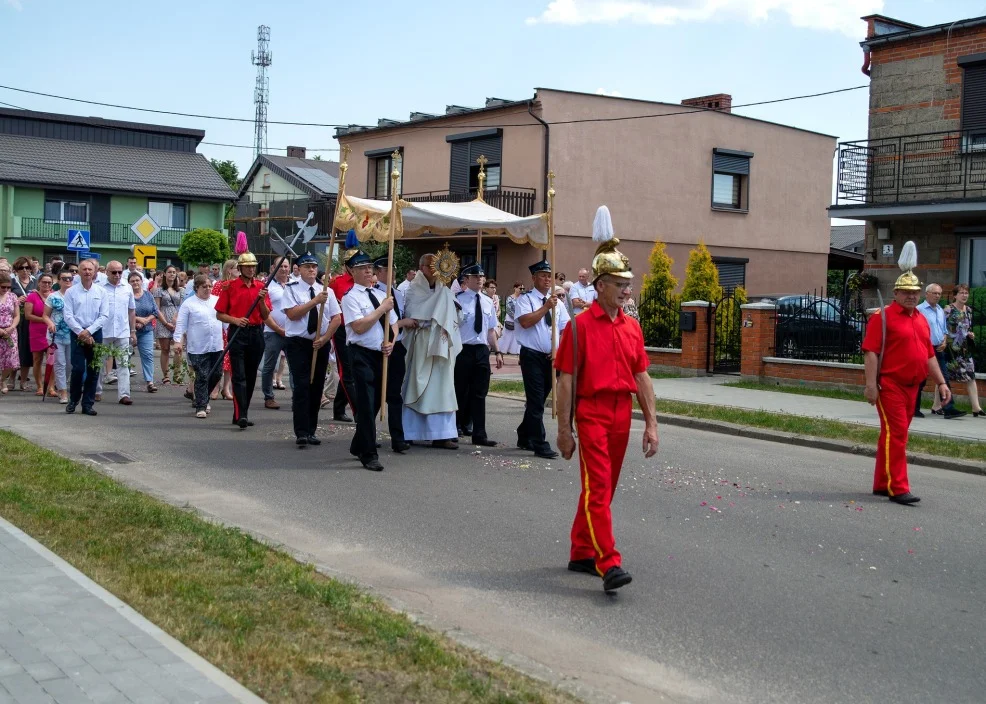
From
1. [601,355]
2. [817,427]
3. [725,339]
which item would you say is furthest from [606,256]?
[725,339]

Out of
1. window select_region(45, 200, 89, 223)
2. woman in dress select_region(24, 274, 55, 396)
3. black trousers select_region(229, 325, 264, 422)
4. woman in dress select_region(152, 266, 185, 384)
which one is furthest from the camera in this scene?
window select_region(45, 200, 89, 223)

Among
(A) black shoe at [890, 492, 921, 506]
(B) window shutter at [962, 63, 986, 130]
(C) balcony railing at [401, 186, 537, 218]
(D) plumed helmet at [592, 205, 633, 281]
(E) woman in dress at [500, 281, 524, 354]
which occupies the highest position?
(B) window shutter at [962, 63, 986, 130]

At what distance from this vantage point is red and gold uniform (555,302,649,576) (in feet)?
20.3

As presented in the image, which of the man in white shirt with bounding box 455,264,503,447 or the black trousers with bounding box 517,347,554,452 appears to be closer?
the black trousers with bounding box 517,347,554,452

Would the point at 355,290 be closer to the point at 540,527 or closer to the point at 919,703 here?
the point at 540,527

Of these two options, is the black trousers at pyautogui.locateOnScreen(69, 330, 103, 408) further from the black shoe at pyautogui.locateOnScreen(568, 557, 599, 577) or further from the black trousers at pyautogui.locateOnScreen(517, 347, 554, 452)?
the black shoe at pyautogui.locateOnScreen(568, 557, 599, 577)

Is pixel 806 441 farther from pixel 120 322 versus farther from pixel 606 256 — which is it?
pixel 120 322

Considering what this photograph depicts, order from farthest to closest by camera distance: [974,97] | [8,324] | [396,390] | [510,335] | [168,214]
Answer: [168,214] → [974,97] → [8,324] → [510,335] → [396,390]

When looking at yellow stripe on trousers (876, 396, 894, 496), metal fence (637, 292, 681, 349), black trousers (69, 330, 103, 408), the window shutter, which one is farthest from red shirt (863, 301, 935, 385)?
→ the window shutter

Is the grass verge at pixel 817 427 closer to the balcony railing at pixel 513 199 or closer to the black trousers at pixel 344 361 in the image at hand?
the black trousers at pixel 344 361

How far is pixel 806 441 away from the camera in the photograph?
12.5 metres

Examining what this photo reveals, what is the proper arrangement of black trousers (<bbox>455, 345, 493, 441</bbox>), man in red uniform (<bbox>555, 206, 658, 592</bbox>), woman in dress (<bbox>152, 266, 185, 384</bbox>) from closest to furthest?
man in red uniform (<bbox>555, 206, 658, 592</bbox>) < black trousers (<bbox>455, 345, 493, 441</bbox>) < woman in dress (<bbox>152, 266, 185, 384</bbox>)

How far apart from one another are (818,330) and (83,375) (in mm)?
11469

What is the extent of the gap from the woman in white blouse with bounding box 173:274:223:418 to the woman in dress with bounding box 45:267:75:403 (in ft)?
5.59
